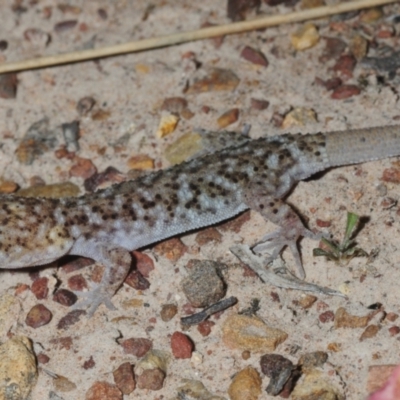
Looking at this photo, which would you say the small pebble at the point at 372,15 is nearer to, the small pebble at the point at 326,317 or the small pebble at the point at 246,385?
the small pebble at the point at 326,317

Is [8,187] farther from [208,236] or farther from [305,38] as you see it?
[305,38]

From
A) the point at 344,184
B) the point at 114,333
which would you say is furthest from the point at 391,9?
the point at 114,333

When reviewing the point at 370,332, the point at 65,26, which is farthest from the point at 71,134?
the point at 370,332

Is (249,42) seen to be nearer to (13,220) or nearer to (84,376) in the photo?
(13,220)

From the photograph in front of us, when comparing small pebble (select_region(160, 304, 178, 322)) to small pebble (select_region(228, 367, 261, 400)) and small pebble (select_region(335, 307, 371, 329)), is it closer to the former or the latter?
small pebble (select_region(228, 367, 261, 400))

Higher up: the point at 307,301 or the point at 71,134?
the point at 71,134

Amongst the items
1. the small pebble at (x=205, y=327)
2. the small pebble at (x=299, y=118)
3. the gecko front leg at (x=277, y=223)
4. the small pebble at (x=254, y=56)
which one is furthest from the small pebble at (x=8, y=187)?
the small pebble at (x=254, y=56)

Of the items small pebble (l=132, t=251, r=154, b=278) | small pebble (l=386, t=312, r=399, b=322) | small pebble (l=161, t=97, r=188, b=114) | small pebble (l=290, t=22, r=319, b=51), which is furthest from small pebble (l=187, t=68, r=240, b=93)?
small pebble (l=386, t=312, r=399, b=322)
